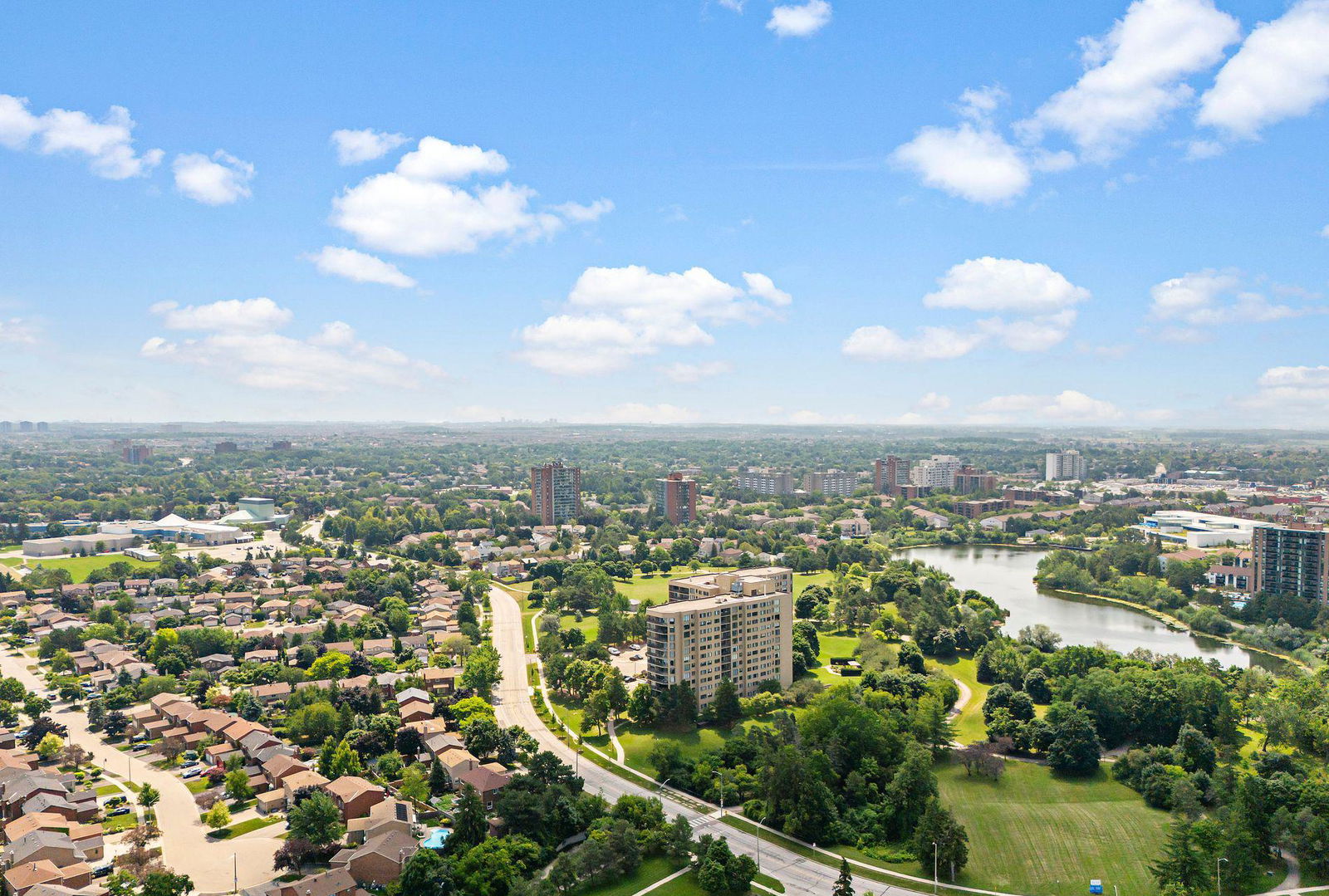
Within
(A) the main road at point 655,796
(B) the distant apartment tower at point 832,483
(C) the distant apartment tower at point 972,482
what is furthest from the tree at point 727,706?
(B) the distant apartment tower at point 832,483

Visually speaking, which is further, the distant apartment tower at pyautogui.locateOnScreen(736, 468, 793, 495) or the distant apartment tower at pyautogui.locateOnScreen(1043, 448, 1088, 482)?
the distant apartment tower at pyautogui.locateOnScreen(1043, 448, 1088, 482)

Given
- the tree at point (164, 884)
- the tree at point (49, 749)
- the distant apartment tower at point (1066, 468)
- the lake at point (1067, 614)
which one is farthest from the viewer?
the distant apartment tower at point (1066, 468)

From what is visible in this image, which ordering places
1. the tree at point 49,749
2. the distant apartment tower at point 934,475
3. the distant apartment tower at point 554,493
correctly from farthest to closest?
1. the distant apartment tower at point 934,475
2. the distant apartment tower at point 554,493
3. the tree at point 49,749

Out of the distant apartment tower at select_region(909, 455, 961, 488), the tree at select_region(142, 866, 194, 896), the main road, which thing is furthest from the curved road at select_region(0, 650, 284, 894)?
the distant apartment tower at select_region(909, 455, 961, 488)

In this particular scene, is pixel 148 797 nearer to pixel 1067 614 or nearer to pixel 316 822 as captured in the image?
pixel 316 822

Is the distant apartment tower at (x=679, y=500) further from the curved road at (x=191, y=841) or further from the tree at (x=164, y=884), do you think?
the tree at (x=164, y=884)

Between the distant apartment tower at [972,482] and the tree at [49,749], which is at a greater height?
the distant apartment tower at [972,482]

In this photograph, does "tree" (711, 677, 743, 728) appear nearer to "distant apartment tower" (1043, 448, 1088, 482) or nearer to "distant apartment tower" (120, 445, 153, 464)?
"distant apartment tower" (1043, 448, 1088, 482)
